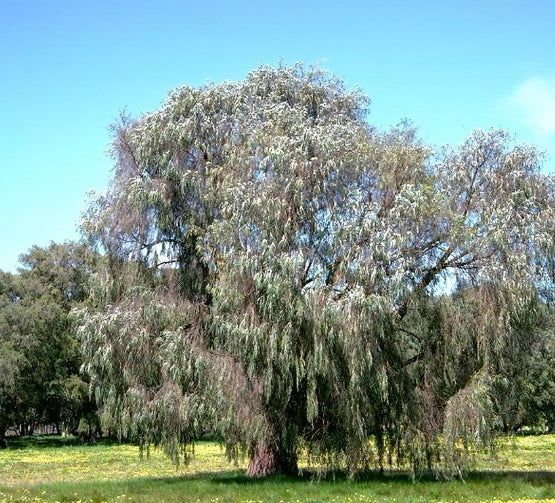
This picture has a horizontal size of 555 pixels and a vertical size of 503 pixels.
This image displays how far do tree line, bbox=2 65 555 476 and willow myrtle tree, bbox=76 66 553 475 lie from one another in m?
0.05

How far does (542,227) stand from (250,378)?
8.53 metres

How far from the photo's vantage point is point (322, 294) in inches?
732

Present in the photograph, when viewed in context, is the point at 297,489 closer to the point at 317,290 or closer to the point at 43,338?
the point at 317,290

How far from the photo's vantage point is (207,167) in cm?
2131

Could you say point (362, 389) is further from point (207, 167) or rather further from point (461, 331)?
point (207, 167)

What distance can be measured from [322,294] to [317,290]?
175mm

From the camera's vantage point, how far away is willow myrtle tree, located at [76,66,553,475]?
1848 centimetres

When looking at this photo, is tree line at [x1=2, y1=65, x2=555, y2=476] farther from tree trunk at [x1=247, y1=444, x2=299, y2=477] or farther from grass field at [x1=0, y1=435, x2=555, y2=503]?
grass field at [x1=0, y1=435, x2=555, y2=503]

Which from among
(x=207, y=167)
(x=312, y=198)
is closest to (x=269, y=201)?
(x=312, y=198)

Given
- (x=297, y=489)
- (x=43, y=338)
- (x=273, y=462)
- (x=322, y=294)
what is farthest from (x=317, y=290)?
(x=43, y=338)

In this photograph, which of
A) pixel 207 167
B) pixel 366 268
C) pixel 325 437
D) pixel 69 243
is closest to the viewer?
pixel 366 268

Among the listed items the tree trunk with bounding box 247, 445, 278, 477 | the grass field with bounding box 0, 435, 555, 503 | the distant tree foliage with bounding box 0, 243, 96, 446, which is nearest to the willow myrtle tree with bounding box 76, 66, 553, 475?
the tree trunk with bounding box 247, 445, 278, 477

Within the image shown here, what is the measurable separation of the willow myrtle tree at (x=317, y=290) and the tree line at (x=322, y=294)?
0.17ft

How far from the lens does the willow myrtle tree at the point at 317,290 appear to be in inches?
728
